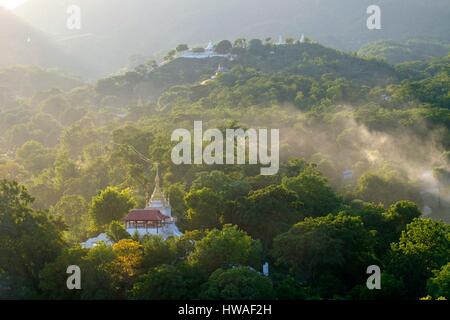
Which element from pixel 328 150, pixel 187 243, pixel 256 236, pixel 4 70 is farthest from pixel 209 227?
pixel 4 70

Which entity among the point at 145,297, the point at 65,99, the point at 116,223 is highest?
the point at 65,99

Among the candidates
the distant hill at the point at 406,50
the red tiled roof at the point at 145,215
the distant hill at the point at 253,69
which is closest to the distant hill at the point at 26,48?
the distant hill at the point at 253,69

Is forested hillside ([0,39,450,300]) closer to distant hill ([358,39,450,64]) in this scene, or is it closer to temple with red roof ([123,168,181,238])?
temple with red roof ([123,168,181,238])

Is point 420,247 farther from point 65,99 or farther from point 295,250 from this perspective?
point 65,99

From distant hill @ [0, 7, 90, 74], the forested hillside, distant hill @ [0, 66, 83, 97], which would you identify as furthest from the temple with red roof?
distant hill @ [0, 7, 90, 74]
